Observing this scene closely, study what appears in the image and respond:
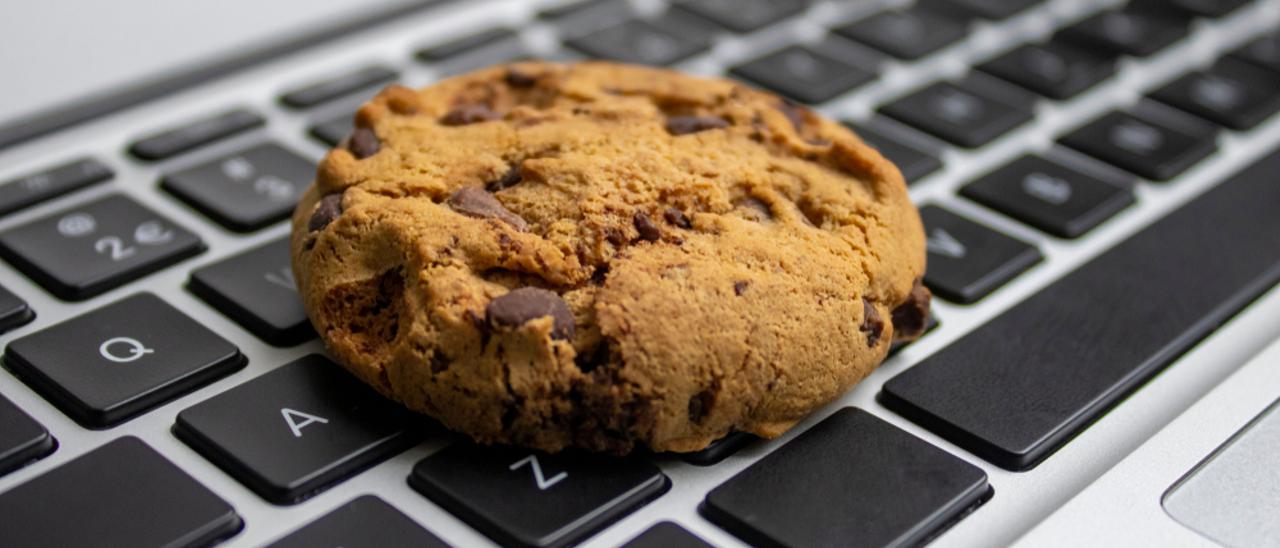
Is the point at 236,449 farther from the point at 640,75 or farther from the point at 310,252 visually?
the point at 640,75

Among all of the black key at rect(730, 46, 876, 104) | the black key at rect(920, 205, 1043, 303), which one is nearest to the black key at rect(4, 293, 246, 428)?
the black key at rect(920, 205, 1043, 303)

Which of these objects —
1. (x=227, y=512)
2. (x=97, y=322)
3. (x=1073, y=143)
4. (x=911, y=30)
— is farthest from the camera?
(x=911, y=30)

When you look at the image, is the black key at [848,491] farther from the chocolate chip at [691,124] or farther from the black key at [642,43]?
the black key at [642,43]

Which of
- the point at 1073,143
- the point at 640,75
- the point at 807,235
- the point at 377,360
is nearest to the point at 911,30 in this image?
the point at 1073,143

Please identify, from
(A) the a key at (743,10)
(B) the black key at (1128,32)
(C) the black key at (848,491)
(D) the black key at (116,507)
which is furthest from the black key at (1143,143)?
(D) the black key at (116,507)

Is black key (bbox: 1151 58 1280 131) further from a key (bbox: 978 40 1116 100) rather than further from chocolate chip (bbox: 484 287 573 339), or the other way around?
chocolate chip (bbox: 484 287 573 339)
